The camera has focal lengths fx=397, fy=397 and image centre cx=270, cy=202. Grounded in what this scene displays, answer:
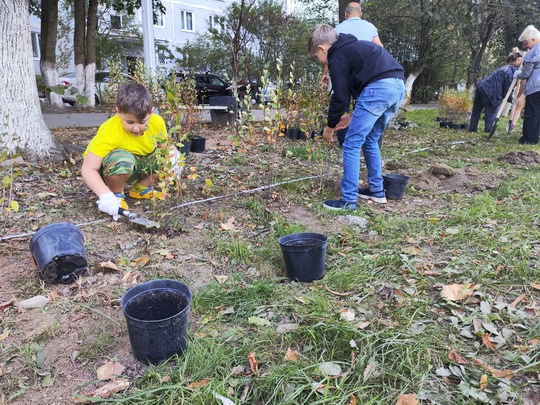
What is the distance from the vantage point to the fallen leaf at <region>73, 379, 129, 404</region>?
146 centimetres

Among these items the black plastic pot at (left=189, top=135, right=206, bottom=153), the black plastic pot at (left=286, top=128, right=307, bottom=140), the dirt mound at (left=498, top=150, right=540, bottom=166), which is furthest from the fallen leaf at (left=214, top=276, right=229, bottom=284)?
the black plastic pot at (left=286, top=128, right=307, bottom=140)

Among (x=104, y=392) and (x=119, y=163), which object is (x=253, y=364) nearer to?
(x=104, y=392)

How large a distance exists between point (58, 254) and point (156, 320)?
892 mm

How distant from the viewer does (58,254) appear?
2.12 meters

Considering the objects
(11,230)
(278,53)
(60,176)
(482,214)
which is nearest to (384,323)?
(482,214)

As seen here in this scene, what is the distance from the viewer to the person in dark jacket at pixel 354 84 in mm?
3131

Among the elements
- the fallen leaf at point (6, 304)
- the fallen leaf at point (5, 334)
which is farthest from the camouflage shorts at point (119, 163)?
the fallen leaf at point (5, 334)

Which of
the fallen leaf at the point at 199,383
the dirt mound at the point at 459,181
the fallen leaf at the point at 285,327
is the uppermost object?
the dirt mound at the point at 459,181

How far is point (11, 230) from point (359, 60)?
2.88m

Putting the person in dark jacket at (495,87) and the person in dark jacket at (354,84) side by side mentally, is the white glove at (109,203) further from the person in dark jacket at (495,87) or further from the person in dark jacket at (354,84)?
the person in dark jacket at (495,87)

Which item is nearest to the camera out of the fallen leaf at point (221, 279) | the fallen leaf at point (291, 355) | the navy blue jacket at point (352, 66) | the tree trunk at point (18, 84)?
the fallen leaf at point (291, 355)

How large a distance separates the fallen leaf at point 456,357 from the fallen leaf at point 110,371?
136 centimetres

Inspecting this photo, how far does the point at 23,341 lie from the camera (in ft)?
5.84

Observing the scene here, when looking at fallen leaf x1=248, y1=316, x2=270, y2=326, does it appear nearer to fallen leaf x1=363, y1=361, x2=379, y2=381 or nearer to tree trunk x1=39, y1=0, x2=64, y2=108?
fallen leaf x1=363, y1=361, x2=379, y2=381
